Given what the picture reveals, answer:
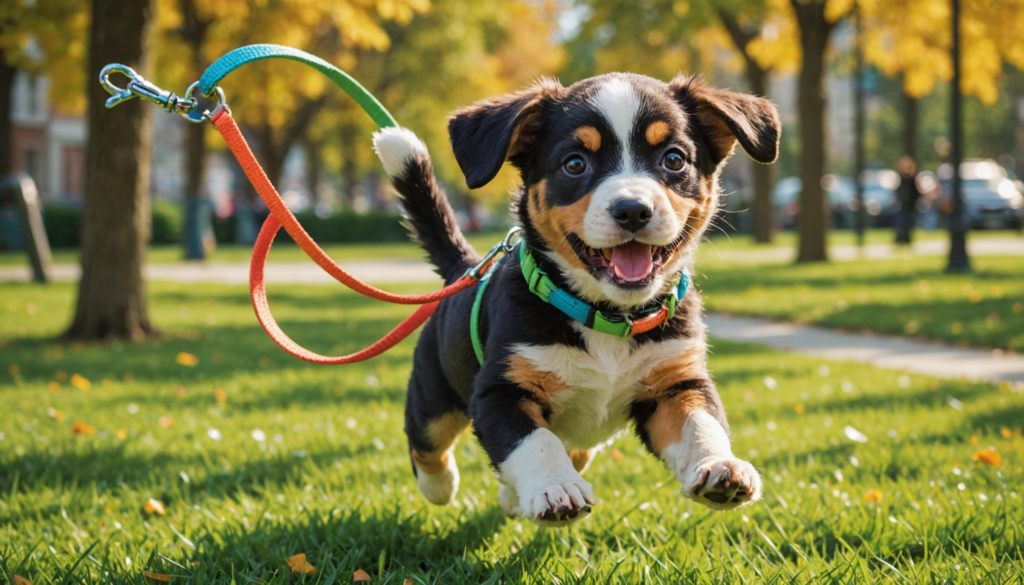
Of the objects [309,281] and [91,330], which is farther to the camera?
[309,281]

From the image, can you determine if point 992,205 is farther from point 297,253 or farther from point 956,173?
point 297,253

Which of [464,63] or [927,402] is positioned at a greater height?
[464,63]

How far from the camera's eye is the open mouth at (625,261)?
292cm

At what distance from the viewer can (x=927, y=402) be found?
6.07m

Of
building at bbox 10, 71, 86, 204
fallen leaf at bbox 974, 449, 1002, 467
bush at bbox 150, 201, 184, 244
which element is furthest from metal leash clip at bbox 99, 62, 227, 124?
building at bbox 10, 71, 86, 204

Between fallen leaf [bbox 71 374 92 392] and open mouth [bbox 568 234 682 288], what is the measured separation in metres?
5.31

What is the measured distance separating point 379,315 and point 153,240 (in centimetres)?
2008

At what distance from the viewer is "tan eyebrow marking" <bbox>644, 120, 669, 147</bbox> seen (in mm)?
3002

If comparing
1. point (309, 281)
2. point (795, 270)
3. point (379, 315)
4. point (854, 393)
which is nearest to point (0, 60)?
point (309, 281)

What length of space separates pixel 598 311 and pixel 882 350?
6.63m

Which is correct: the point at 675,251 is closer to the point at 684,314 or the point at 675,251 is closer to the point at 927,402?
the point at 684,314

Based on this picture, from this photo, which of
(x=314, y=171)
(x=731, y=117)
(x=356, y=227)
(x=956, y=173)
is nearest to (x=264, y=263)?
(x=731, y=117)

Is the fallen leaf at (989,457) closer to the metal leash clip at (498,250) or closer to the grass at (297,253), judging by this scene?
the metal leash clip at (498,250)

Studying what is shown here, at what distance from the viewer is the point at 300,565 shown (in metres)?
3.08
